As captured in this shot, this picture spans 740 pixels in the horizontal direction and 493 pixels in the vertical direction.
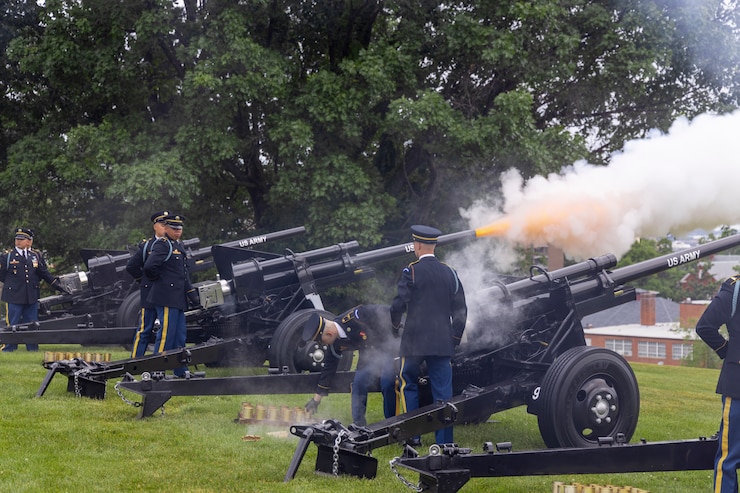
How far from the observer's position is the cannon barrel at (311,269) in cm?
1041

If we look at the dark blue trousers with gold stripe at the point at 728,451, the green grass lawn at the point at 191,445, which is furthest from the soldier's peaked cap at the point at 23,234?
the dark blue trousers with gold stripe at the point at 728,451

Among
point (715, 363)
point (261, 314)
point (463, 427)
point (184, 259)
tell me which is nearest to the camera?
point (463, 427)

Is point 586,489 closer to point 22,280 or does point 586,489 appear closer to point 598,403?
point 598,403

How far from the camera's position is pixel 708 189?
29.6ft

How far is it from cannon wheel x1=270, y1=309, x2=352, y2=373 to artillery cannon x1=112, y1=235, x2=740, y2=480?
1361 mm

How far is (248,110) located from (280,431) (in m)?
10.7

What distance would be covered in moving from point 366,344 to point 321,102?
9.29 m

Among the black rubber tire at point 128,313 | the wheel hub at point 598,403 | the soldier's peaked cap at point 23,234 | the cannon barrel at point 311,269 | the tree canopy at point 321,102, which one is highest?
the tree canopy at point 321,102

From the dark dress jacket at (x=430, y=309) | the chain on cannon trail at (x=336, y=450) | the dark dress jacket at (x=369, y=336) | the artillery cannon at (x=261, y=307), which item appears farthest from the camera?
the artillery cannon at (x=261, y=307)

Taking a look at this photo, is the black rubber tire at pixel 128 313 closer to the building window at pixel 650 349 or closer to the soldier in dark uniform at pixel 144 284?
the soldier in dark uniform at pixel 144 284

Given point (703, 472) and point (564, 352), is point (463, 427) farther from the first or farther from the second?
point (703, 472)

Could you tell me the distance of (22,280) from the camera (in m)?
13.1

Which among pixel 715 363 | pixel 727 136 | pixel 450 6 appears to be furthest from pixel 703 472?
pixel 715 363

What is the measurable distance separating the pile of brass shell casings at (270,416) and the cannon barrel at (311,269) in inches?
105
